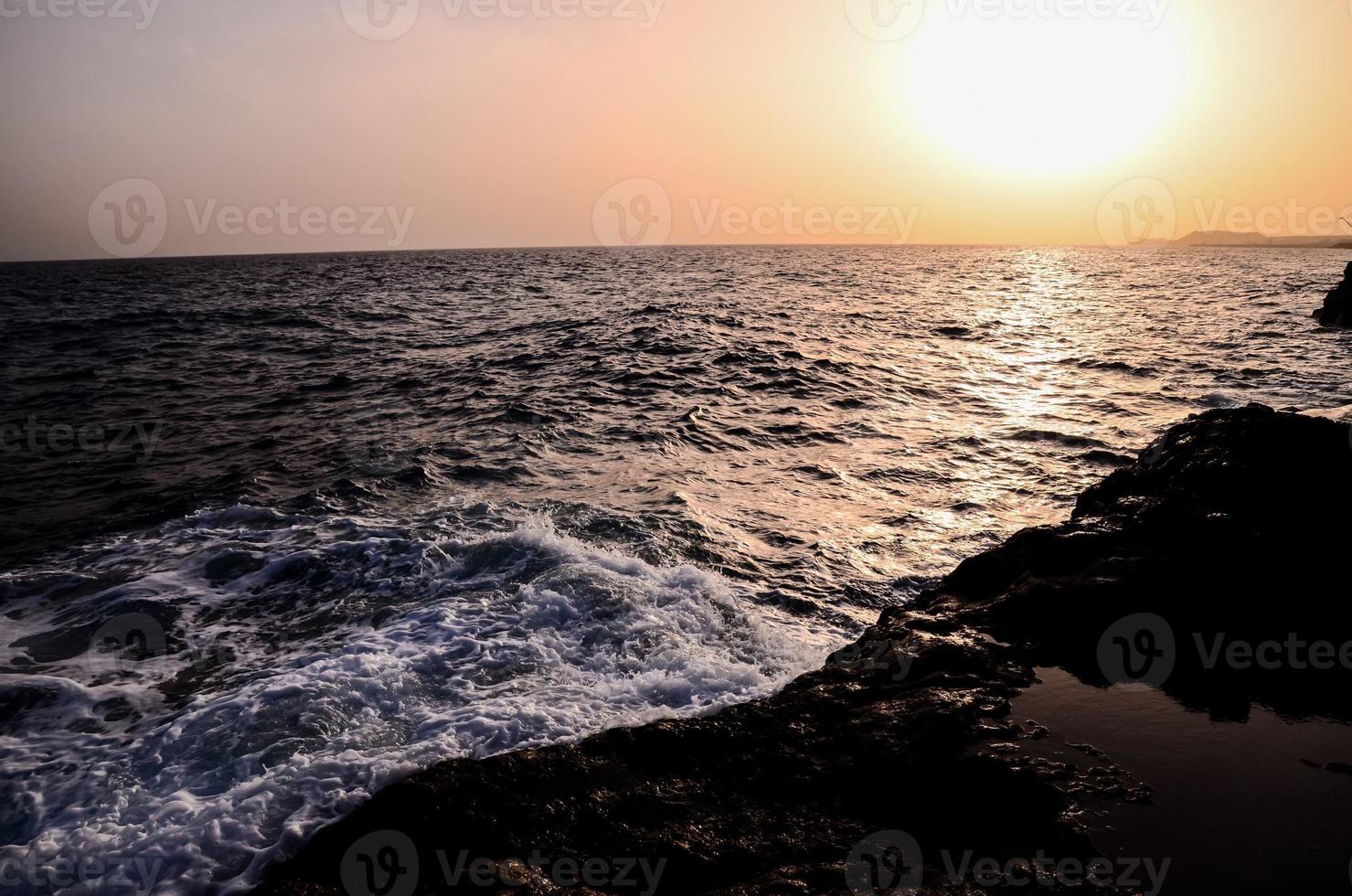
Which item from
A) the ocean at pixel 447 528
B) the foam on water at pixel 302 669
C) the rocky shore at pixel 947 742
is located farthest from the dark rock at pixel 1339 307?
the foam on water at pixel 302 669

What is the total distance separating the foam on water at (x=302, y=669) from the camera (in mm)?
4480

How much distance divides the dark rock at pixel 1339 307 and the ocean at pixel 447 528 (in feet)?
7.38

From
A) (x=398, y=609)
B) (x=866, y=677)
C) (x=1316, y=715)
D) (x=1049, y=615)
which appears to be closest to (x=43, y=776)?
(x=398, y=609)

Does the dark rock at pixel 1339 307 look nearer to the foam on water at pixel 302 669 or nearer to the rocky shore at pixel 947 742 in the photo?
the rocky shore at pixel 947 742

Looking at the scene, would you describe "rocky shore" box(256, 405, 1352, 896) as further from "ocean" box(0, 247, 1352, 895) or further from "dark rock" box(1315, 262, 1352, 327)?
"dark rock" box(1315, 262, 1352, 327)

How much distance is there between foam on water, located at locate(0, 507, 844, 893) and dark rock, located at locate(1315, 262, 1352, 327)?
105 feet

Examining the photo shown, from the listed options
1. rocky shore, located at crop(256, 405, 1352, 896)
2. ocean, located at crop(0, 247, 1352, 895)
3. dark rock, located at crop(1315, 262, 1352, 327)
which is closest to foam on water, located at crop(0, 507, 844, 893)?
ocean, located at crop(0, 247, 1352, 895)

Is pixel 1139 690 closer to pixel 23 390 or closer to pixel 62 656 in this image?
pixel 62 656

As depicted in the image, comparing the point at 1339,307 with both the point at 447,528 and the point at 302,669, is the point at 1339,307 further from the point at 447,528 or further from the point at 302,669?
the point at 302,669

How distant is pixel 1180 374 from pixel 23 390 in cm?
3158

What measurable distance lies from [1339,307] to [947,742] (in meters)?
34.5

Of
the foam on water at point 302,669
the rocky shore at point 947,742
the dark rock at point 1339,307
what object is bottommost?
the foam on water at point 302,669

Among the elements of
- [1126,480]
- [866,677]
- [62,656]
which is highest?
[1126,480]

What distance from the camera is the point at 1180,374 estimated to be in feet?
62.2
